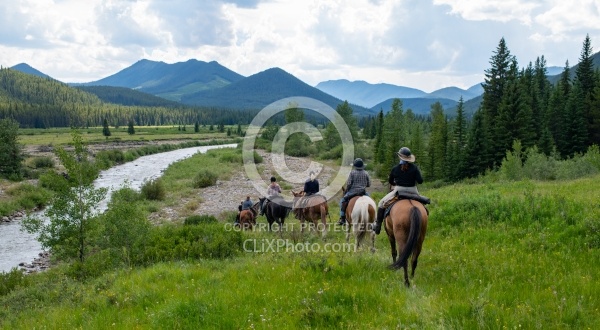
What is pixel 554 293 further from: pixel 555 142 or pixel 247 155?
pixel 247 155

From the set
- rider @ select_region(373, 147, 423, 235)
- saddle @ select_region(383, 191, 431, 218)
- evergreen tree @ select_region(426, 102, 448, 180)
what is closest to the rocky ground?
evergreen tree @ select_region(426, 102, 448, 180)

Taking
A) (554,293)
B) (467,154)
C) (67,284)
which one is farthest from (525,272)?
(467,154)

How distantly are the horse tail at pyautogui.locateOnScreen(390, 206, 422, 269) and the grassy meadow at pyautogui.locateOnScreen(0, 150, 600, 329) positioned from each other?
0.46m

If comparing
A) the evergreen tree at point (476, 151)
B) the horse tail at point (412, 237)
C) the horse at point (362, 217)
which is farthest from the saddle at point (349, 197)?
the evergreen tree at point (476, 151)

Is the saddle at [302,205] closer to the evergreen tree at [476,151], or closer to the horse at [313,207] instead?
the horse at [313,207]

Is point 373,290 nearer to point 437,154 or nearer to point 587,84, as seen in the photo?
point 437,154

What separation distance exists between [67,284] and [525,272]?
12.5 metres

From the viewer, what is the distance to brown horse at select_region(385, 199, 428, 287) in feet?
28.3

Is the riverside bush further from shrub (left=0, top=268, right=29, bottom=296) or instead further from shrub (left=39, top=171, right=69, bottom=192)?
shrub (left=0, top=268, right=29, bottom=296)

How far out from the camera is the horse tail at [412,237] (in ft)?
28.2

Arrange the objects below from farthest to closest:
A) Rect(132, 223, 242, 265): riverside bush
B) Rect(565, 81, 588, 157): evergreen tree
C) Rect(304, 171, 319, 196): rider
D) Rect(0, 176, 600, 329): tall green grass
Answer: Rect(565, 81, 588, 157): evergreen tree → Rect(304, 171, 319, 196): rider → Rect(132, 223, 242, 265): riverside bush → Rect(0, 176, 600, 329): tall green grass

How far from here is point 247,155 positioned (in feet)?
261

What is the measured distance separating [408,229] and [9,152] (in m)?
56.2

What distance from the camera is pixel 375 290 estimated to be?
7957 millimetres
